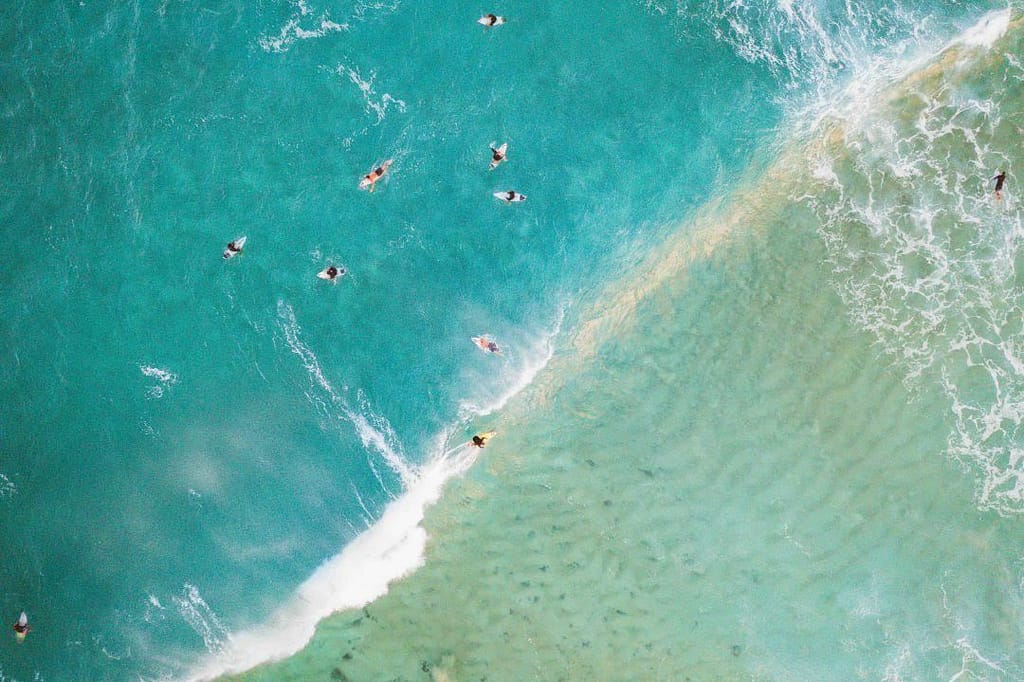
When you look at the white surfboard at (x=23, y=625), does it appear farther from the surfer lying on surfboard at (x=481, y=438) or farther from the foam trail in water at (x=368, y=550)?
the surfer lying on surfboard at (x=481, y=438)

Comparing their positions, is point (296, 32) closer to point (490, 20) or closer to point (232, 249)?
point (490, 20)

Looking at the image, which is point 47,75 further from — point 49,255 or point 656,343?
point 656,343

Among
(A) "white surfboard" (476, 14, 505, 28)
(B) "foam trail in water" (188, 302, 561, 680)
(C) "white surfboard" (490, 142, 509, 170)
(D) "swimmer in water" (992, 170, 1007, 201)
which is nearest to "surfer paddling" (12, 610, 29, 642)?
(B) "foam trail in water" (188, 302, 561, 680)

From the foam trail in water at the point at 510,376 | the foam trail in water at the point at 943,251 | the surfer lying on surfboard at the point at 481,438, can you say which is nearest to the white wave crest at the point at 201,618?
the surfer lying on surfboard at the point at 481,438

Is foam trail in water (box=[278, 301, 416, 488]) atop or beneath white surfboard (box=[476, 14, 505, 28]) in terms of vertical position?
beneath

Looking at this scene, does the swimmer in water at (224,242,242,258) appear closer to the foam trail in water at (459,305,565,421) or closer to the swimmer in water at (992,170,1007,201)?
the foam trail in water at (459,305,565,421)

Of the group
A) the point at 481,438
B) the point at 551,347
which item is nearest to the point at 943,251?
the point at 551,347
